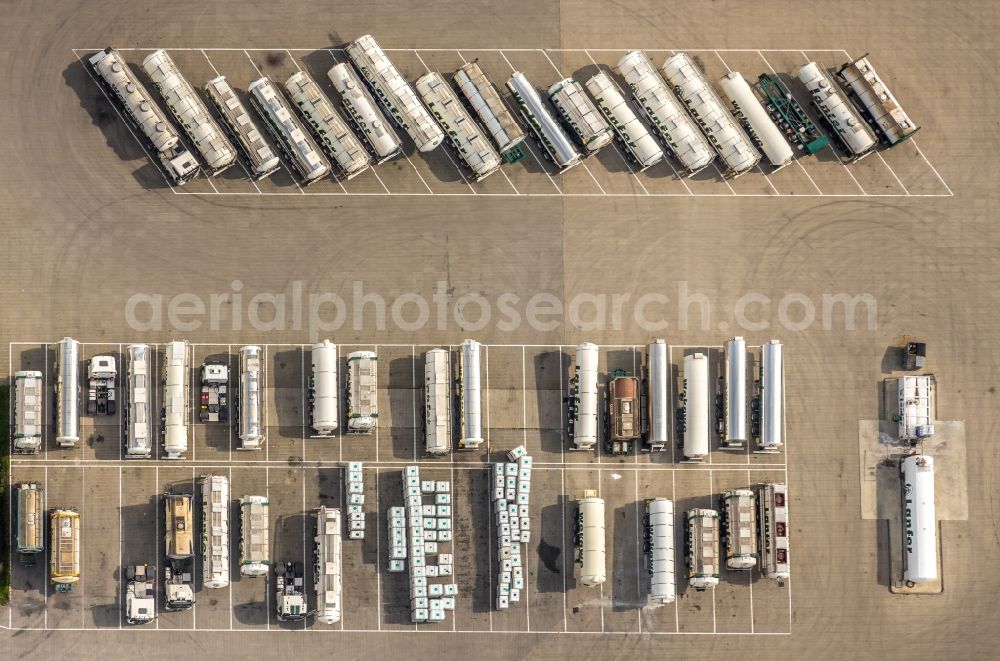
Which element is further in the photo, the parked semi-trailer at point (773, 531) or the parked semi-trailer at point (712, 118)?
the parked semi-trailer at point (712, 118)

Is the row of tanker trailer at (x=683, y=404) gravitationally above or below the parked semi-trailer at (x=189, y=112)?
below

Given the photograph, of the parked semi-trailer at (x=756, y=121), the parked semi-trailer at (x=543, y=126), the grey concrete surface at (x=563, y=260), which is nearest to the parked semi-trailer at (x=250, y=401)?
the grey concrete surface at (x=563, y=260)

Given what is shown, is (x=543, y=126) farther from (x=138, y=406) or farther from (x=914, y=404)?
(x=138, y=406)

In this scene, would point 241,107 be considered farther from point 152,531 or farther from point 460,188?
point 152,531

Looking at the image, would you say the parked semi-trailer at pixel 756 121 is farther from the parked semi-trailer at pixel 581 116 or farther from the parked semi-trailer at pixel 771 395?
the parked semi-trailer at pixel 771 395

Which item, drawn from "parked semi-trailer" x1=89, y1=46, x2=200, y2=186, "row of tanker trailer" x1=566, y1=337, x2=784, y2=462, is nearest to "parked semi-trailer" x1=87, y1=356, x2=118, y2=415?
"parked semi-trailer" x1=89, y1=46, x2=200, y2=186

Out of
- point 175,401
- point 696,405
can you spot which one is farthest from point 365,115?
point 696,405
